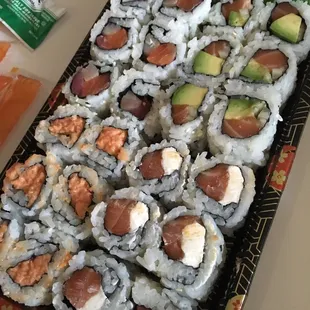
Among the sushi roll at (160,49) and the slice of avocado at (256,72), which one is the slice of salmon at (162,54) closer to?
the sushi roll at (160,49)

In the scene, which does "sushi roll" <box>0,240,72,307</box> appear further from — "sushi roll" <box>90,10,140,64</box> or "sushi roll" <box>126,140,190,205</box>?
"sushi roll" <box>90,10,140,64</box>

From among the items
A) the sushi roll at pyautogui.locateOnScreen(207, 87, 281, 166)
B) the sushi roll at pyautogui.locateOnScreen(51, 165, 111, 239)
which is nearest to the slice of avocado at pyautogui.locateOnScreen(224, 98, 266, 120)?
the sushi roll at pyautogui.locateOnScreen(207, 87, 281, 166)

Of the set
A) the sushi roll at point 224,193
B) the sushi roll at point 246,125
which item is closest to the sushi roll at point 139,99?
the sushi roll at point 246,125

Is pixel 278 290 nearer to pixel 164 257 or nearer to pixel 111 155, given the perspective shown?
pixel 164 257

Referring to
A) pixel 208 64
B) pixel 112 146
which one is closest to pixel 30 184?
pixel 112 146

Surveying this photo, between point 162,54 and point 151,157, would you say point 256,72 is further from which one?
point 151,157
